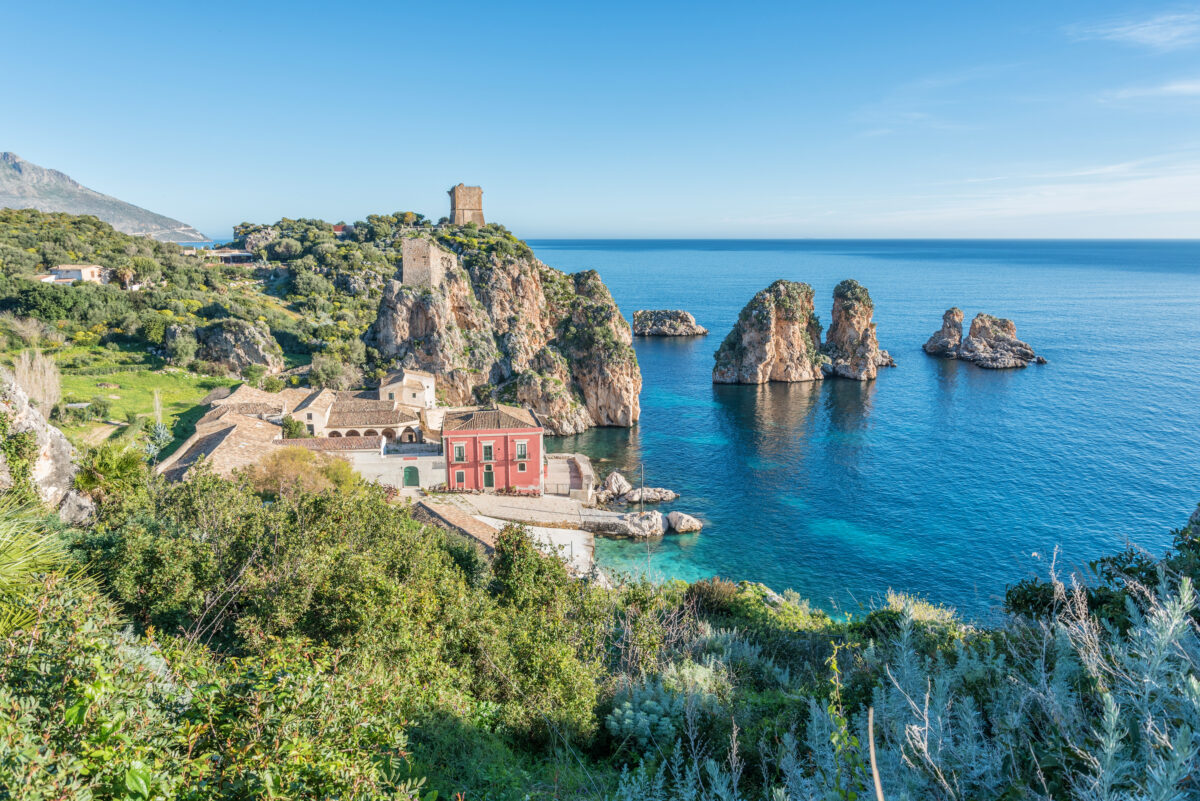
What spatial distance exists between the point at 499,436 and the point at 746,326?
118ft

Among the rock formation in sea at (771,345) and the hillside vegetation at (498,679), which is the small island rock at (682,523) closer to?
the hillside vegetation at (498,679)

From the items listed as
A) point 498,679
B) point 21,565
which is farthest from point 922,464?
point 21,565

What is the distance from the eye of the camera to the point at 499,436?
106ft

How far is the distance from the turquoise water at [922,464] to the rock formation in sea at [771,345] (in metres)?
2.35

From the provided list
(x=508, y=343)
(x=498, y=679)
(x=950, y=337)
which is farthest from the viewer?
(x=950, y=337)

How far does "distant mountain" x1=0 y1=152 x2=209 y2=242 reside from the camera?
525 ft

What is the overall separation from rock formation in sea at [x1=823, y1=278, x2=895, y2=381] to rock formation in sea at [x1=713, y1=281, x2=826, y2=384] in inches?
120

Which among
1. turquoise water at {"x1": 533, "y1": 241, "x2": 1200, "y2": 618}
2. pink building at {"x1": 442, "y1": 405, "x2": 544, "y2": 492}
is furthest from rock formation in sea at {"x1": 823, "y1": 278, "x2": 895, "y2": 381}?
pink building at {"x1": 442, "y1": 405, "x2": 544, "y2": 492}

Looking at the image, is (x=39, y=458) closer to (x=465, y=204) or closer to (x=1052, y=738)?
(x=1052, y=738)

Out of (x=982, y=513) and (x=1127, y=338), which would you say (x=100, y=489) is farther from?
(x=1127, y=338)

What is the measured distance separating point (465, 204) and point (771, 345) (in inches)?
1672

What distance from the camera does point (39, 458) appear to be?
1195cm

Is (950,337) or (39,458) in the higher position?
(39,458)

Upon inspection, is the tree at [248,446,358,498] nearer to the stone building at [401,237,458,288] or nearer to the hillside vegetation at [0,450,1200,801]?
the hillside vegetation at [0,450,1200,801]
